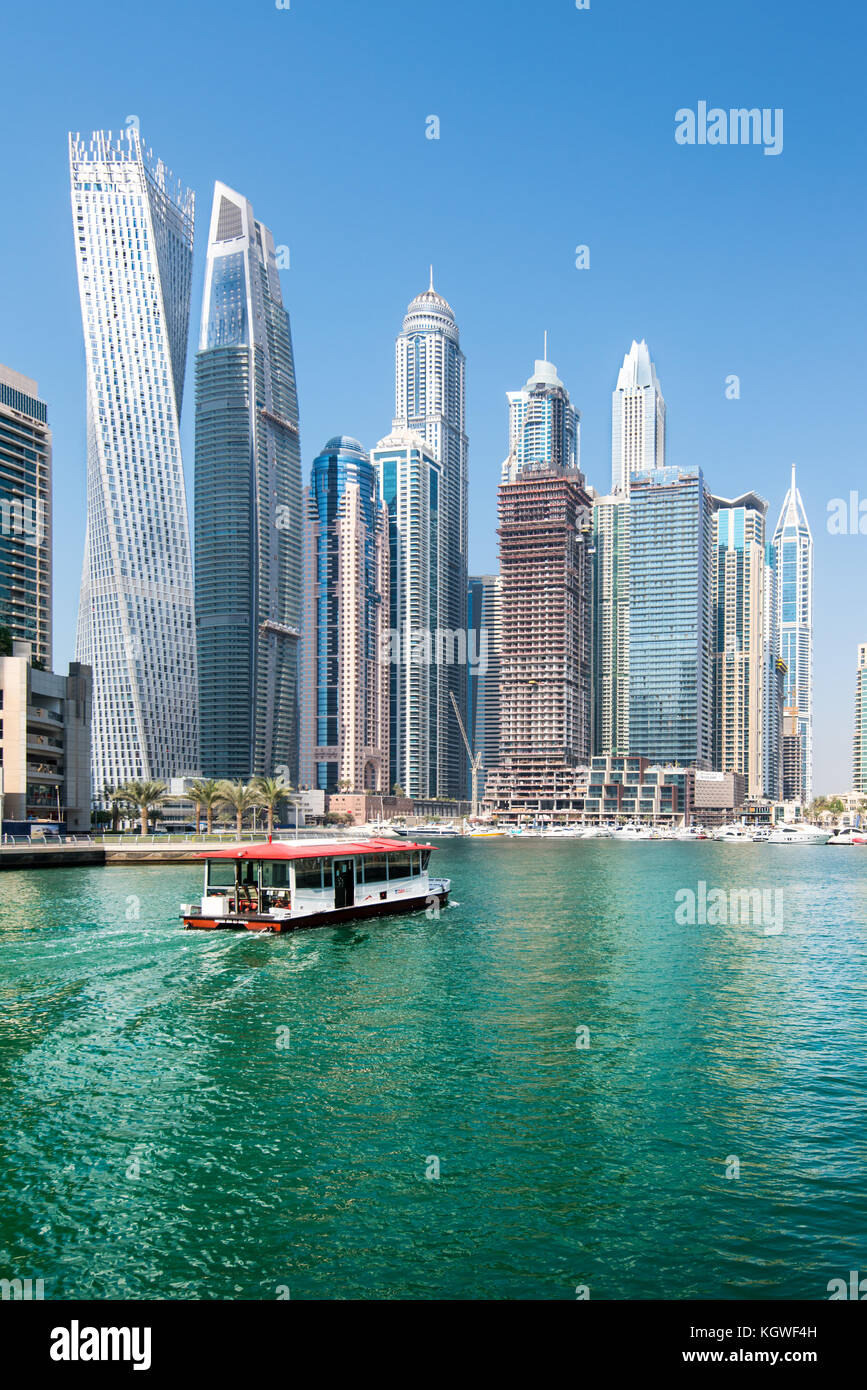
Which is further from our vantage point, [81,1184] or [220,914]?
[220,914]

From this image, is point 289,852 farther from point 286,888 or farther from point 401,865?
point 401,865

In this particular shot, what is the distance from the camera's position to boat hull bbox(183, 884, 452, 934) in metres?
59.0

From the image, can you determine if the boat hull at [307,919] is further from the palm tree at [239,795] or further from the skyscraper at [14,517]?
the skyscraper at [14,517]

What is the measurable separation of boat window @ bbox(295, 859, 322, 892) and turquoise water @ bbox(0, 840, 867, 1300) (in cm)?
613

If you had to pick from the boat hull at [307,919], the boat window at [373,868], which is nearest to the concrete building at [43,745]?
the boat window at [373,868]

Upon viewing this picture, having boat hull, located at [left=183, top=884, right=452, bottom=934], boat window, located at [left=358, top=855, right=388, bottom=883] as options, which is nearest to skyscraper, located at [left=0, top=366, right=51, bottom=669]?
boat window, located at [left=358, top=855, right=388, bottom=883]

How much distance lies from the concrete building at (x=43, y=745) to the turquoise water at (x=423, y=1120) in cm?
8711

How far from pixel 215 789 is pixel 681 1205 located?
124m

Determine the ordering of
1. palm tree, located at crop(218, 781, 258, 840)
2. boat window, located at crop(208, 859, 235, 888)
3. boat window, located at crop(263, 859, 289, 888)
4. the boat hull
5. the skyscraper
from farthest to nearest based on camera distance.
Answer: the skyscraper
palm tree, located at crop(218, 781, 258, 840)
boat window, located at crop(208, 859, 235, 888)
boat window, located at crop(263, 859, 289, 888)
the boat hull

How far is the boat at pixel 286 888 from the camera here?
5934 centimetres

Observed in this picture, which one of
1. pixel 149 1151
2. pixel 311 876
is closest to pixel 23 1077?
pixel 149 1151

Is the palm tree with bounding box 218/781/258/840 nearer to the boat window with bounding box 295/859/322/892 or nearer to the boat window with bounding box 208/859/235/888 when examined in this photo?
the boat window with bounding box 295/859/322/892
